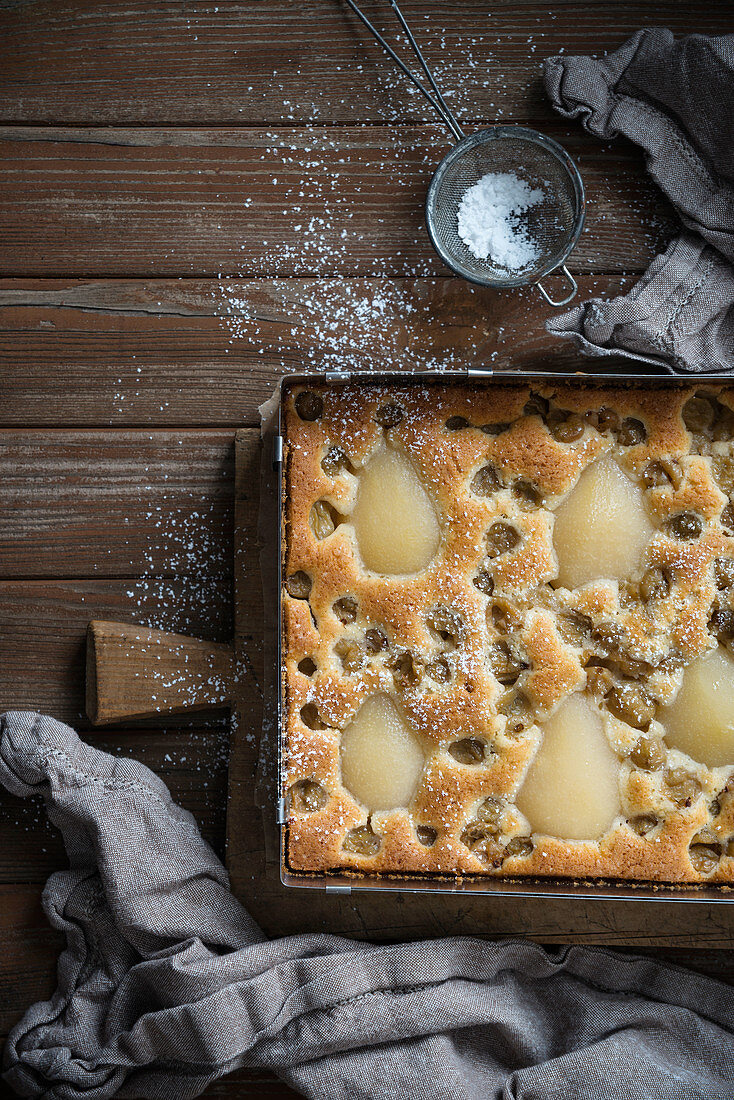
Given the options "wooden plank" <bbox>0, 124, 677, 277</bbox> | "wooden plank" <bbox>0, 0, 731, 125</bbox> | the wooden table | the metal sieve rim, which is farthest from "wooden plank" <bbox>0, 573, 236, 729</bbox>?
"wooden plank" <bbox>0, 0, 731, 125</bbox>

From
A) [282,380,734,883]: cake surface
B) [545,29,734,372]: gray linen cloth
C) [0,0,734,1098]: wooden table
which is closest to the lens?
[282,380,734,883]: cake surface

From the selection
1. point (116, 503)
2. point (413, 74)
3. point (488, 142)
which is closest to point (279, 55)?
point (413, 74)

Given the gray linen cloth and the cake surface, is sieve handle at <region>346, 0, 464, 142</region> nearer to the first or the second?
the gray linen cloth

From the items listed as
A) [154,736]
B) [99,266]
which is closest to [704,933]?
[154,736]

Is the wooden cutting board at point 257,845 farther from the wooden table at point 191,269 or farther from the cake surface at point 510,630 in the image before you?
the cake surface at point 510,630

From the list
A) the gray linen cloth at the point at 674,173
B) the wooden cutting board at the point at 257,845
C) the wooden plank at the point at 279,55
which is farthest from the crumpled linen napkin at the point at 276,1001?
the wooden plank at the point at 279,55

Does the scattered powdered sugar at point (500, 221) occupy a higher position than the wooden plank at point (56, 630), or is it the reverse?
the scattered powdered sugar at point (500, 221)
